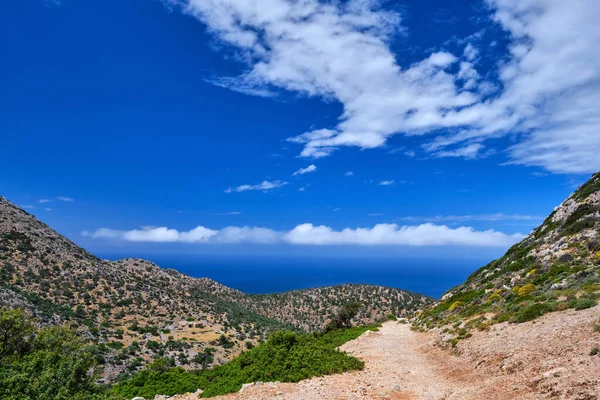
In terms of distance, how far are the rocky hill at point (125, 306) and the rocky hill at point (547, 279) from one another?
82.9 ft

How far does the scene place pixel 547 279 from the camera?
25469mm

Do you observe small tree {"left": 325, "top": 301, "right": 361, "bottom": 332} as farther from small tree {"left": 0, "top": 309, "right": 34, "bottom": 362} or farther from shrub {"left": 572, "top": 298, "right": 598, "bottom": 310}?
small tree {"left": 0, "top": 309, "right": 34, "bottom": 362}

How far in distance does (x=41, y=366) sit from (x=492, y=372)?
18.8m

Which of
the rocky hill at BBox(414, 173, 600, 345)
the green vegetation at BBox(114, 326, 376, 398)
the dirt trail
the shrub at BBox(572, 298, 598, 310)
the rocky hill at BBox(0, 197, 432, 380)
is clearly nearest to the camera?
the dirt trail

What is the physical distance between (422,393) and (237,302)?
70.9 m

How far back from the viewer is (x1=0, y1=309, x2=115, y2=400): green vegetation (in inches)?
488

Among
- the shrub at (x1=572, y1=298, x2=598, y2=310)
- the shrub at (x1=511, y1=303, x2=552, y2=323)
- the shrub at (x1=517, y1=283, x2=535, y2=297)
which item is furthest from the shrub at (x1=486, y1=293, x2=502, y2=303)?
the shrub at (x1=572, y1=298, x2=598, y2=310)

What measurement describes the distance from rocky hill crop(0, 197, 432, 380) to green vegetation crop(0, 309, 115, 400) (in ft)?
47.7

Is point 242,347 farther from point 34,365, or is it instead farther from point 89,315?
point 34,365

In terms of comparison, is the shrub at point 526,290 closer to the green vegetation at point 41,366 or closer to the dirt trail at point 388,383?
the dirt trail at point 388,383

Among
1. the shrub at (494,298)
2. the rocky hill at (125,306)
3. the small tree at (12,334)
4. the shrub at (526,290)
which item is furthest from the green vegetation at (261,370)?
the shrub at (494,298)

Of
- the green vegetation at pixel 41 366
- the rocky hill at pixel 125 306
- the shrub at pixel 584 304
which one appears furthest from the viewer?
the rocky hill at pixel 125 306

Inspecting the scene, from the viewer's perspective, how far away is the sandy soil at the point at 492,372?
33.7 feet

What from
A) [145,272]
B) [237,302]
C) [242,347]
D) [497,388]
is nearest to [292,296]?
[237,302]
